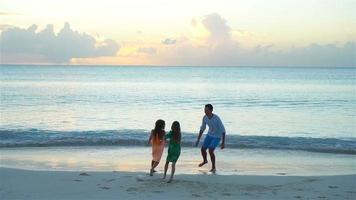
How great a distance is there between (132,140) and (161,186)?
8.96m

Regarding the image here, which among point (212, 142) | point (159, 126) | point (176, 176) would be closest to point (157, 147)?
point (159, 126)

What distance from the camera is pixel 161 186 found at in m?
9.33

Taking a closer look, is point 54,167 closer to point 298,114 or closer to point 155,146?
point 155,146

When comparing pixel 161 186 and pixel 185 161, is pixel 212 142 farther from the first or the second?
pixel 161 186

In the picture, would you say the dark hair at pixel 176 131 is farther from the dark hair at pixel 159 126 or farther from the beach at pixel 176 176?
the beach at pixel 176 176

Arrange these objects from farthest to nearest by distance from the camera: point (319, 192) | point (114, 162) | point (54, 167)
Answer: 1. point (114, 162)
2. point (54, 167)
3. point (319, 192)

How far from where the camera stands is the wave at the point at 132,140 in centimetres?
1738

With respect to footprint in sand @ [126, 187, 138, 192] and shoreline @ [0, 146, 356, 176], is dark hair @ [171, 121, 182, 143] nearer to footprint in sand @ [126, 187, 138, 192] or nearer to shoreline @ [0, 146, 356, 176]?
footprint in sand @ [126, 187, 138, 192]

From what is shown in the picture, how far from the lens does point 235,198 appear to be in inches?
331

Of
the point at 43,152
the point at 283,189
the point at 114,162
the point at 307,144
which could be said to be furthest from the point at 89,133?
the point at 283,189

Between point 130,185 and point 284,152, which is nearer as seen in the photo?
point 130,185

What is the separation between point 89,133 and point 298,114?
48.1ft

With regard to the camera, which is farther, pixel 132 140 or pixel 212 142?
pixel 132 140

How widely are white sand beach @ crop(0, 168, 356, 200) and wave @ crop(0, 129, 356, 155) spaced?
617cm
